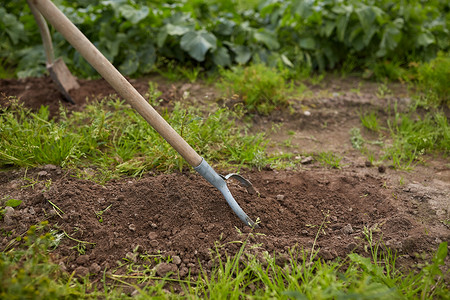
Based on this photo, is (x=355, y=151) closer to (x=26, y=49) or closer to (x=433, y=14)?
(x=433, y=14)

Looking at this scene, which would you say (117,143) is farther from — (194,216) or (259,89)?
(259,89)

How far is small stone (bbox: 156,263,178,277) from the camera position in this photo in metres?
1.74

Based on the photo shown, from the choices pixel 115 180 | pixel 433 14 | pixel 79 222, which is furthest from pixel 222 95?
pixel 433 14

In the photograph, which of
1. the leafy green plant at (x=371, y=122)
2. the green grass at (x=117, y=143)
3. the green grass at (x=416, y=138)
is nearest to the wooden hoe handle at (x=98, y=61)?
the green grass at (x=117, y=143)

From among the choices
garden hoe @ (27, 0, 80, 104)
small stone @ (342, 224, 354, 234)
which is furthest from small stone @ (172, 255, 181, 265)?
garden hoe @ (27, 0, 80, 104)

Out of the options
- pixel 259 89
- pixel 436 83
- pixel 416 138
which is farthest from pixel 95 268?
pixel 436 83

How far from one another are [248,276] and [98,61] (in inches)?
48.3

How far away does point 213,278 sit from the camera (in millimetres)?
1683

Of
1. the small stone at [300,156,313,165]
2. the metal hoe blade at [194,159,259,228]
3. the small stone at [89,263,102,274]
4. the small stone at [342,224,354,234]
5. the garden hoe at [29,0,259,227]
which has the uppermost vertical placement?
the garden hoe at [29,0,259,227]

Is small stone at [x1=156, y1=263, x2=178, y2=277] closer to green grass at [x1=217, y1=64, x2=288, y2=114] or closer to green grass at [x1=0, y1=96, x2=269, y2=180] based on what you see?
green grass at [x1=0, y1=96, x2=269, y2=180]

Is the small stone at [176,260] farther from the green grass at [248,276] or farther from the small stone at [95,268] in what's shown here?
the small stone at [95,268]

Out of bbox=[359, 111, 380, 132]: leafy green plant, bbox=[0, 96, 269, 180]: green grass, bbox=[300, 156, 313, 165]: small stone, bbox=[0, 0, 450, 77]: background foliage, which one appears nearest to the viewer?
bbox=[0, 96, 269, 180]: green grass

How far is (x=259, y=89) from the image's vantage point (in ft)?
10.7

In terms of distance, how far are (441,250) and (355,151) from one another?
4.46 feet
